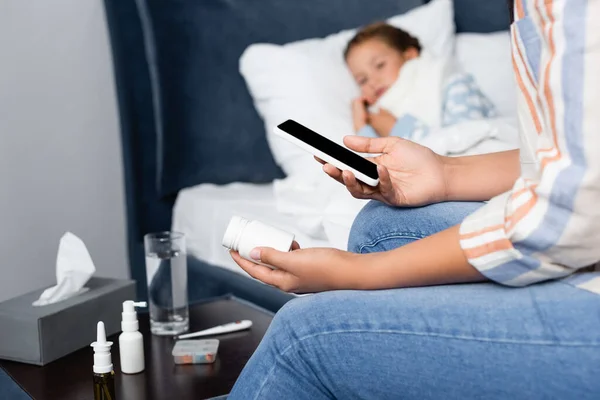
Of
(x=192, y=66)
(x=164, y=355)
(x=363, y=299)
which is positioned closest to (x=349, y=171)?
(x=363, y=299)

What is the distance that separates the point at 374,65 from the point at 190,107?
47 centimetres

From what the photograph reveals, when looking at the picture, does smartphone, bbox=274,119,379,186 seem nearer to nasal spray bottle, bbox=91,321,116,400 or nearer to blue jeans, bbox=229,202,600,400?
blue jeans, bbox=229,202,600,400

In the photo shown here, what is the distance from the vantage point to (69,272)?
143cm

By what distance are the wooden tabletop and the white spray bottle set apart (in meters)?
0.01

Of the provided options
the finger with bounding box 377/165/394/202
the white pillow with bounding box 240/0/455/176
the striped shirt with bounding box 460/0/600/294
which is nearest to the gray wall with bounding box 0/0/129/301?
the white pillow with bounding box 240/0/455/176

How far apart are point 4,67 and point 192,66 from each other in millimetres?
441

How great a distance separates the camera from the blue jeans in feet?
2.44

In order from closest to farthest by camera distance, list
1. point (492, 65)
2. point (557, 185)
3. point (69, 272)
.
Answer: point (557, 185) → point (69, 272) → point (492, 65)

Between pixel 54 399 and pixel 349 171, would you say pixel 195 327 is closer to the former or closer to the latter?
pixel 54 399

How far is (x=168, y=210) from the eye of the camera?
2.11 meters

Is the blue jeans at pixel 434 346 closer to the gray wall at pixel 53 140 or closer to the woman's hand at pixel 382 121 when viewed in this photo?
the woman's hand at pixel 382 121

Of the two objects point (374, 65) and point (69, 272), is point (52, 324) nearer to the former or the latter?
point (69, 272)

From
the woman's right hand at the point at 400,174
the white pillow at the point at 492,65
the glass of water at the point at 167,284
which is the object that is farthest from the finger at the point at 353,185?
the white pillow at the point at 492,65

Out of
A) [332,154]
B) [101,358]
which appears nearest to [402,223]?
[332,154]
